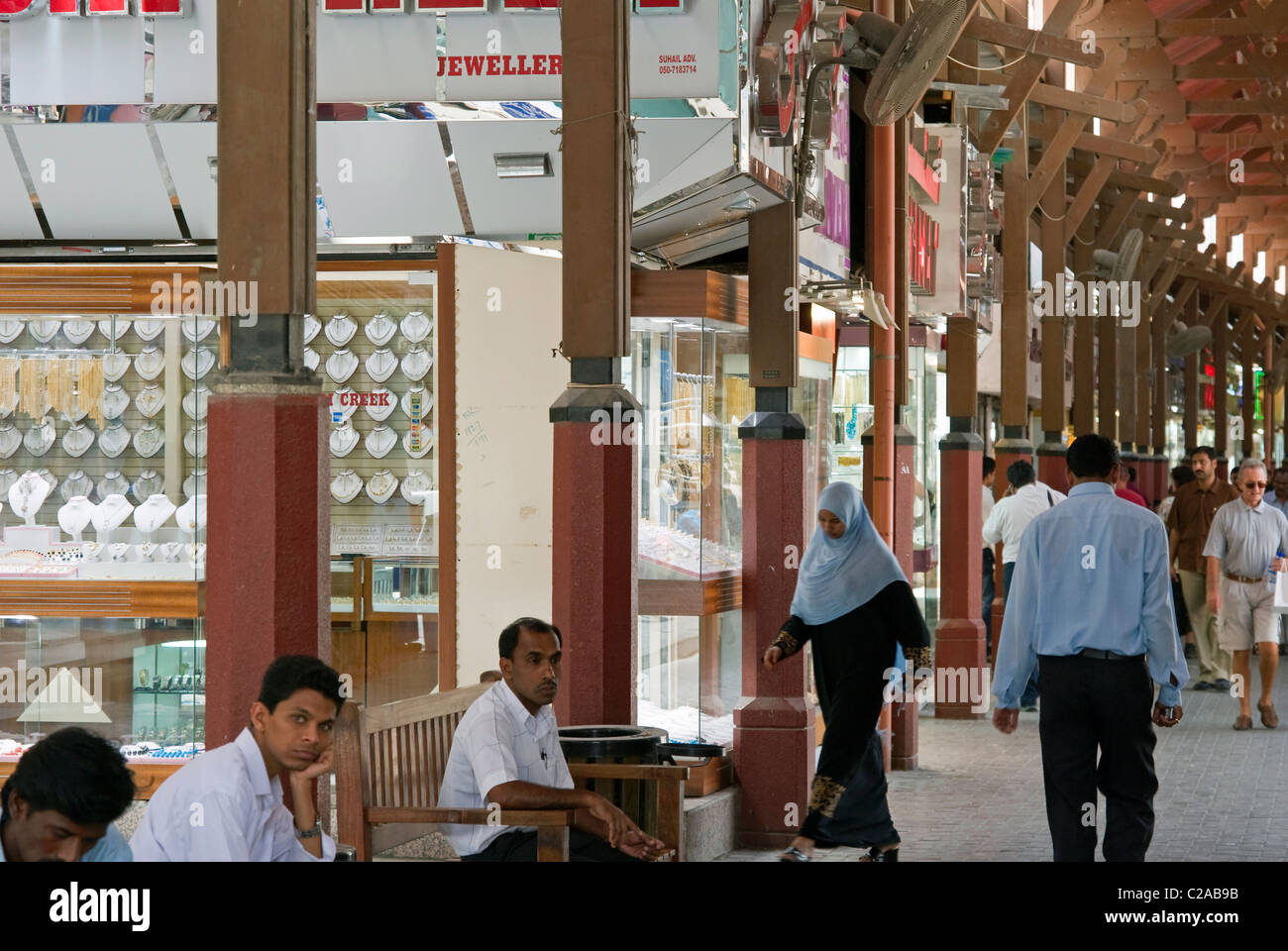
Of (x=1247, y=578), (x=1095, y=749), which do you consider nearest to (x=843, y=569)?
(x=1095, y=749)

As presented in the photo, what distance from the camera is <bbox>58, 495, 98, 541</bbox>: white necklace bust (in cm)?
862

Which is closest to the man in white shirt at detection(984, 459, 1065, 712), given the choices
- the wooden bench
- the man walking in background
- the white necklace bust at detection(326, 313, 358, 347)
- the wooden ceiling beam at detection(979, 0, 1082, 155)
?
the man walking in background

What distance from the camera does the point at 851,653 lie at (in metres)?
8.35

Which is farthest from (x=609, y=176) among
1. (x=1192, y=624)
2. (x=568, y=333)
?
(x=1192, y=624)

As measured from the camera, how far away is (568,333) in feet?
Result: 22.7

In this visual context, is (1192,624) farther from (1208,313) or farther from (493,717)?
(1208,313)

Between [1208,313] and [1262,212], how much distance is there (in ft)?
8.23

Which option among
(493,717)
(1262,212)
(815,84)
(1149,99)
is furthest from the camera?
(1262,212)

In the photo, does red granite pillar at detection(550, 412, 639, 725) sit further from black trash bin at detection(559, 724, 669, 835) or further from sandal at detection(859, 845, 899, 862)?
sandal at detection(859, 845, 899, 862)

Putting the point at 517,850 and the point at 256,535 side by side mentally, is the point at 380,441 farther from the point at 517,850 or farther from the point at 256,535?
the point at 256,535

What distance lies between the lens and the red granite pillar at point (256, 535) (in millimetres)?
4801

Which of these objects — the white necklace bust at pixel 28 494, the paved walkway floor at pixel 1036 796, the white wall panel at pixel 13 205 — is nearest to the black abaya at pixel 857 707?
the paved walkway floor at pixel 1036 796

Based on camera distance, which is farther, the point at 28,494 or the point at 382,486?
the point at 382,486

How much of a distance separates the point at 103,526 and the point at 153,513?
252mm
